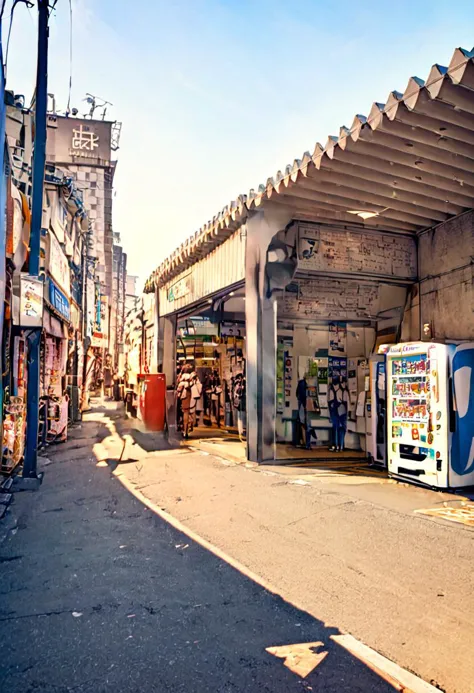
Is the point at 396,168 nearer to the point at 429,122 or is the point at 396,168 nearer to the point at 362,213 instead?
the point at 429,122

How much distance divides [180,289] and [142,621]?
13018mm

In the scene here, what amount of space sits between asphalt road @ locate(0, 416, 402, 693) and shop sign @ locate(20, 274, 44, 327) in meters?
3.55

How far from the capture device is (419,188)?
8.74 m

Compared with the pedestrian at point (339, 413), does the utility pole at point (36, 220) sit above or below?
above

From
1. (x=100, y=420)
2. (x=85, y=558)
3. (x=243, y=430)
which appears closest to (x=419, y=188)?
(x=85, y=558)

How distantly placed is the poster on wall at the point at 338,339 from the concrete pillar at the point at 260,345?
2977 millimetres

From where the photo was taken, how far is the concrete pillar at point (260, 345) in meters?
10.5

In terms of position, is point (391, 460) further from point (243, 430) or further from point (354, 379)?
point (243, 430)

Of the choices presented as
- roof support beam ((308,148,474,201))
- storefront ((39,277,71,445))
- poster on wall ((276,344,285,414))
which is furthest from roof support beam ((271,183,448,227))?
storefront ((39,277,71,445))

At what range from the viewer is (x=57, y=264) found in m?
15.1

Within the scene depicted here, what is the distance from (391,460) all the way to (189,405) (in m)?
7.79

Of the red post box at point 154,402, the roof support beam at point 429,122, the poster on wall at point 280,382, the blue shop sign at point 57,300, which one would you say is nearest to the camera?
the roof support beam at point 429,122

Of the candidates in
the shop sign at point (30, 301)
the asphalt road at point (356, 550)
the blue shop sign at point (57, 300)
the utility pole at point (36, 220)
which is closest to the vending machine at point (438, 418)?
the asphalt road at point (356, 550)

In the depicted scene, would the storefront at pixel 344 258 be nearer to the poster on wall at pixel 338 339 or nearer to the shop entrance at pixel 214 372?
the poster on wall at pixel 338 339
